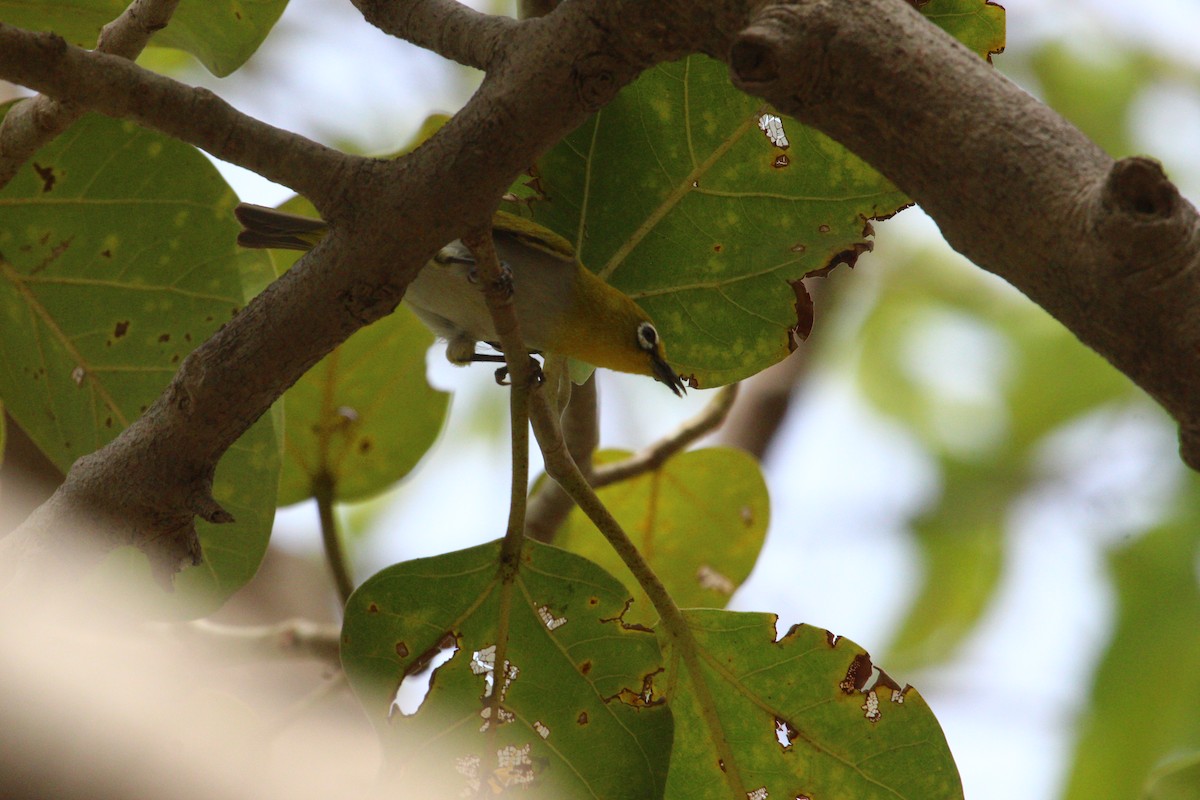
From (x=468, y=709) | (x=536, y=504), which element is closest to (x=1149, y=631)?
(x=536, y=504)

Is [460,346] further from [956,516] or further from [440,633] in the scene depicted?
[956,516]

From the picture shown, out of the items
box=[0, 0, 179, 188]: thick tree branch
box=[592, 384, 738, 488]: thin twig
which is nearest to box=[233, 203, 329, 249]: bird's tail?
box=[0, 0, 179, 188]: thick tree branch

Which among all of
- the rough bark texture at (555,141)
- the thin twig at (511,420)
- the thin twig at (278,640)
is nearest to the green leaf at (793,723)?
the thin twig at (511,420)

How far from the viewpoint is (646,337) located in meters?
2.29

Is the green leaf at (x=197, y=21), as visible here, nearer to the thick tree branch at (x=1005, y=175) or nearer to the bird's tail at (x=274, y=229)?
the bird's tail at (x=274, y=229)

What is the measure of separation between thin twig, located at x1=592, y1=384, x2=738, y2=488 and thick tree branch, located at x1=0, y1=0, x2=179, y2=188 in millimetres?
1401

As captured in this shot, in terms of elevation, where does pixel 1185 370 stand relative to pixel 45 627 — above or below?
above

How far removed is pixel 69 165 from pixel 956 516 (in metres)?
3.98

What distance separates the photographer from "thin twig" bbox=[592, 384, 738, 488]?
8.68 ft

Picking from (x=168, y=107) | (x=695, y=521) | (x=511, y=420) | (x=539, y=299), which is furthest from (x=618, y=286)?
(x=695, y=521)

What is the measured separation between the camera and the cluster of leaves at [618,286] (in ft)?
5.40

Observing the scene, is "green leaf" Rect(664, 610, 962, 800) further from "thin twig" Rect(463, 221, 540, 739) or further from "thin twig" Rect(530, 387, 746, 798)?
"thin twig" Rect(463, 221, 540, 739)

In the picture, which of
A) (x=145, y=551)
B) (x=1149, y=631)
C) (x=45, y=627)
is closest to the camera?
(x=45, y=627)

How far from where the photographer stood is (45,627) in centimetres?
107
